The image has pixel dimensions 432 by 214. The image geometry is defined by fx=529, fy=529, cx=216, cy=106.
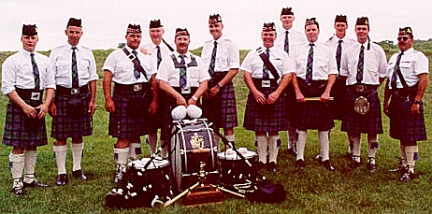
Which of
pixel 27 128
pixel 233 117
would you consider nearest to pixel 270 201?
pixel 233 117

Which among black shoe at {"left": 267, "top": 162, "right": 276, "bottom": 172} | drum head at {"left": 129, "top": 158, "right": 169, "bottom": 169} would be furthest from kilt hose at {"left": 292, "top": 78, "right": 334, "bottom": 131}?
drum head at {"left": 129, "top": 158, "right": 169, "bottom": 169}

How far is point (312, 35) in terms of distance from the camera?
620 cm

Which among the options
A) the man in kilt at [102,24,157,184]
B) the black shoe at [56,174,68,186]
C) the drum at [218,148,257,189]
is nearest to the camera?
the drum at [218,148,257,189]

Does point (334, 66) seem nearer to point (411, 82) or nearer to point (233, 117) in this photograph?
point (411, 82)

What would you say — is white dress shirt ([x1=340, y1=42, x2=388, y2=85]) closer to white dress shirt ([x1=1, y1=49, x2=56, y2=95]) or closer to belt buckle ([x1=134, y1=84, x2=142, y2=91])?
belt buckle ([x1=134, y1=84, x2=142, y2=91])

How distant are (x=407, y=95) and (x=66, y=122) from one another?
3.72m

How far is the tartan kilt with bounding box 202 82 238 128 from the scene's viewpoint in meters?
6.30

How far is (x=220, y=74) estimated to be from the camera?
20.5 feet

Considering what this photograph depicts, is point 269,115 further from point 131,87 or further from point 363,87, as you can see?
point 131,87

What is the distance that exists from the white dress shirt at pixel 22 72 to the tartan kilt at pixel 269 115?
2.31 metres

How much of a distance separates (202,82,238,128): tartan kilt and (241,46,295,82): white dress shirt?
0.38m

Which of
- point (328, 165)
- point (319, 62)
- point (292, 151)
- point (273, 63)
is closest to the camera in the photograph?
point (273, 63)

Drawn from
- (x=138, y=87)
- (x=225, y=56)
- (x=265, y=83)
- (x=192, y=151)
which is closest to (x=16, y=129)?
(x=138, y=87)

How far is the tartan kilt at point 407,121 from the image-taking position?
228 inches
